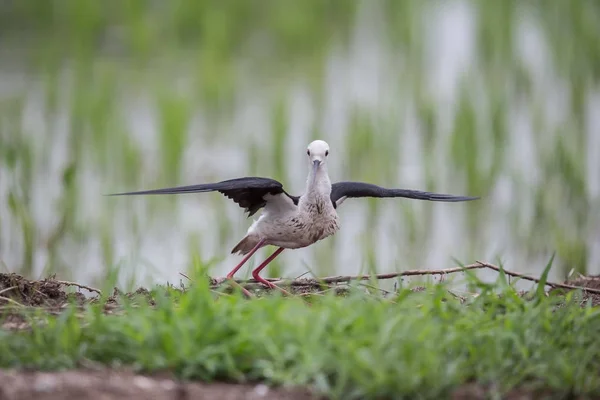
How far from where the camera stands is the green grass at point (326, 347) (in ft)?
10.9

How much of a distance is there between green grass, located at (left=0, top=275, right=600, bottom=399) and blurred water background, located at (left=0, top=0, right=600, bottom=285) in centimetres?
309

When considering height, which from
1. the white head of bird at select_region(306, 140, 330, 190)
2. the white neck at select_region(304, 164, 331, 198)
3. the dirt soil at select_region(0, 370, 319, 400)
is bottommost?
the dirt soil at select_region(0, 370, 319, 400)

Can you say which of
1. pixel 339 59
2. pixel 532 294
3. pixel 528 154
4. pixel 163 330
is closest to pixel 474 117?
pixel 528 154

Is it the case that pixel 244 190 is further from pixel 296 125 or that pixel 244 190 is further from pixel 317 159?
pixel 296 125

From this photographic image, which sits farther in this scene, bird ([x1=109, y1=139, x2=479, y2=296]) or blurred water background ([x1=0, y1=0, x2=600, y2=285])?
blurred water background ([x1=0, y1=0, x2=600, y2=285])

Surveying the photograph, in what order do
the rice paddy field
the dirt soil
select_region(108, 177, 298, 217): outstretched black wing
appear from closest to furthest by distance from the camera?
the dirt soil
the rice paddy field
select_region(108, 177, 298, 217): outstretched black wing

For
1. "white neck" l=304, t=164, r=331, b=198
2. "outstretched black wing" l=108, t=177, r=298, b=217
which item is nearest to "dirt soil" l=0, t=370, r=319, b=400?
"outstretched black wing" l=108, t=177, r=298, b=217

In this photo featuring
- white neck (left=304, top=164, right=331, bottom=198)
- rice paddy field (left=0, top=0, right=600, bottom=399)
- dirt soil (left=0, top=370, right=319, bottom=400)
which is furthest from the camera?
white neck (left=304, top=164, right=331, bottom=198)

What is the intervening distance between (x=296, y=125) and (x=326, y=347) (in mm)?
6155

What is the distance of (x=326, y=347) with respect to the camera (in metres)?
3.47

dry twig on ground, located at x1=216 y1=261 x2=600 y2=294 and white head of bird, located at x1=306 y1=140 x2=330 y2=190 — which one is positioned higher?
white head of bird, located at x1=306 y1=140 x2=330 y2=190

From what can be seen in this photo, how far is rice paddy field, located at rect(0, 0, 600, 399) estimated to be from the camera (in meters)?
3.81

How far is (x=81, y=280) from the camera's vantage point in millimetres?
7492

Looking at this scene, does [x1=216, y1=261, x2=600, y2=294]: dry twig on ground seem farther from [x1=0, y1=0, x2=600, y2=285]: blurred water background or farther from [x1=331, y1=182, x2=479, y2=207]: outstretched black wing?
[x1=0, y1=0, x2=600, y2=285]: blurred water background
